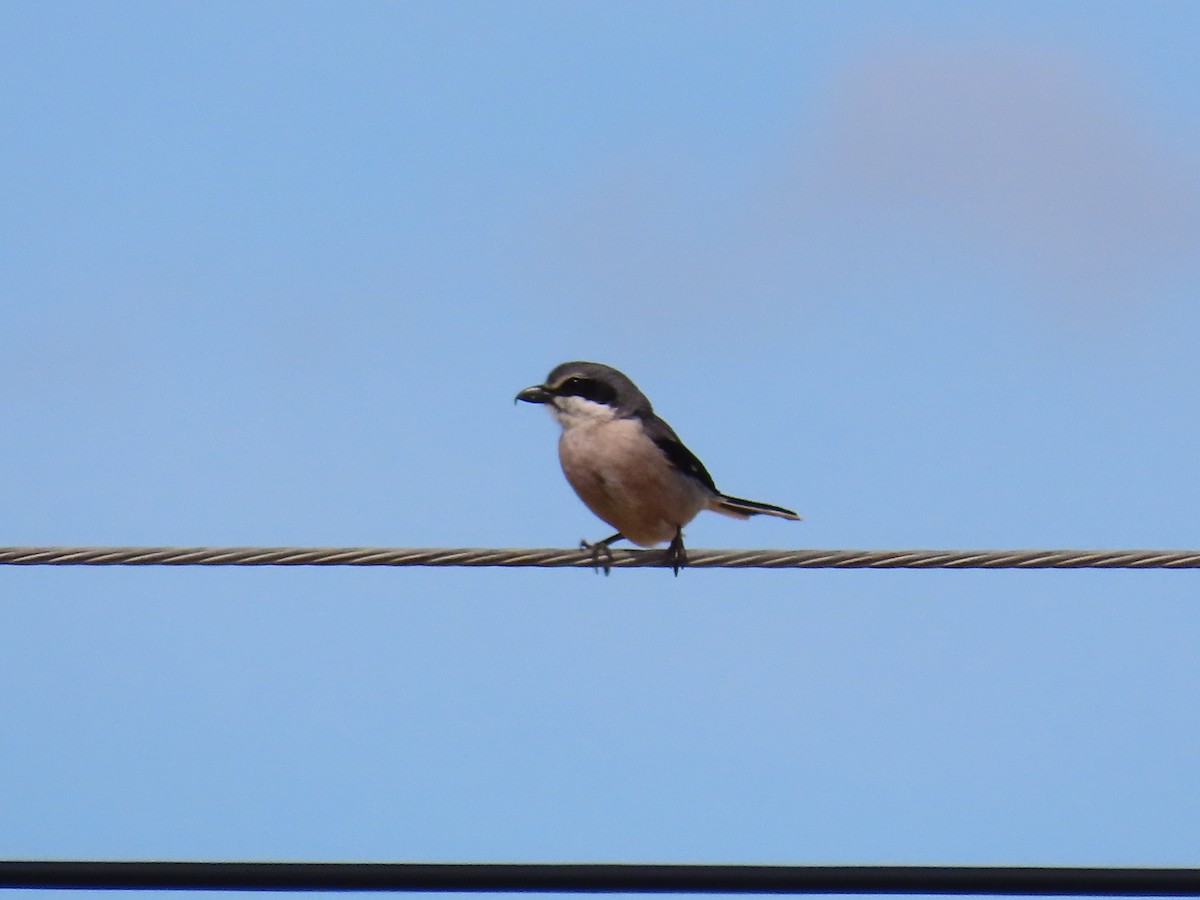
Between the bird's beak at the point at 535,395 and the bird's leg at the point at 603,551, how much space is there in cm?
83

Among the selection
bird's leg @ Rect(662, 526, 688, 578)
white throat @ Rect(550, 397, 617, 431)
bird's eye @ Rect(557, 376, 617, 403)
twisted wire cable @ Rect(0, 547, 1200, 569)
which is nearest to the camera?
twisted wire cable @ Rect(0, 547, 1200, 569)

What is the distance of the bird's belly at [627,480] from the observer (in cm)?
792

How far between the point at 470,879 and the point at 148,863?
0.83 m

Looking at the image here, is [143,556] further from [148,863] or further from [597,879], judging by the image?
[597,879]

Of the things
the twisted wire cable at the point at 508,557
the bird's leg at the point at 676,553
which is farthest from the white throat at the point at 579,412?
the twisted wire cable at the point at 508,557

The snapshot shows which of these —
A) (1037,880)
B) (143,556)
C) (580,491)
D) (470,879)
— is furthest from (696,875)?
(580,491)

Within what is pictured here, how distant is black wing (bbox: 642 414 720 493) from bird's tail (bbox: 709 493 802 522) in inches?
5.1

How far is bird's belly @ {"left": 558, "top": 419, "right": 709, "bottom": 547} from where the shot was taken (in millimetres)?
7918

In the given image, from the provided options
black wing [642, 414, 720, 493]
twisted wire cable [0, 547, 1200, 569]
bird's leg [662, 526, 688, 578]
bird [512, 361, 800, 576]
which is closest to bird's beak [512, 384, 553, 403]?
bird [512, 361, 800, 576]

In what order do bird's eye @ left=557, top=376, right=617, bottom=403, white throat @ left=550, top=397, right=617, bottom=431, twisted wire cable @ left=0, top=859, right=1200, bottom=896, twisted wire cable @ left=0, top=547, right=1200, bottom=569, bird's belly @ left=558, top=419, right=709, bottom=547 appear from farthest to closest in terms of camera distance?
bird's eye @ left=557, top=376, right=617, bottom=403 < white throat @ left=550, top=397, right=617, bottom=431 < bird's belly @ left=558, top=419, right=709, bottom=547 < twisted wire cable @ left=0, top=547, right=1200, bottom=569 < twisted wire cable @ left=0, top=859, right=1200, bottom=896

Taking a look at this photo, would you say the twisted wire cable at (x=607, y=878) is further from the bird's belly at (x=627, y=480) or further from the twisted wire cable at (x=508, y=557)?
the bird's belly at (x=627, y=480)

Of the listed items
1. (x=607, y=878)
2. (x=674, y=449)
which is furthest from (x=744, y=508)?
(x=607, y=878)

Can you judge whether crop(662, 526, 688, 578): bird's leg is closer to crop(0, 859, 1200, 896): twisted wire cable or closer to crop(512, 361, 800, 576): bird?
crop(512, 361, 800, 576): bird

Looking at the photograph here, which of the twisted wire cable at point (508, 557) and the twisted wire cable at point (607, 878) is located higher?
the twisted wire cable at point (508, 557)
